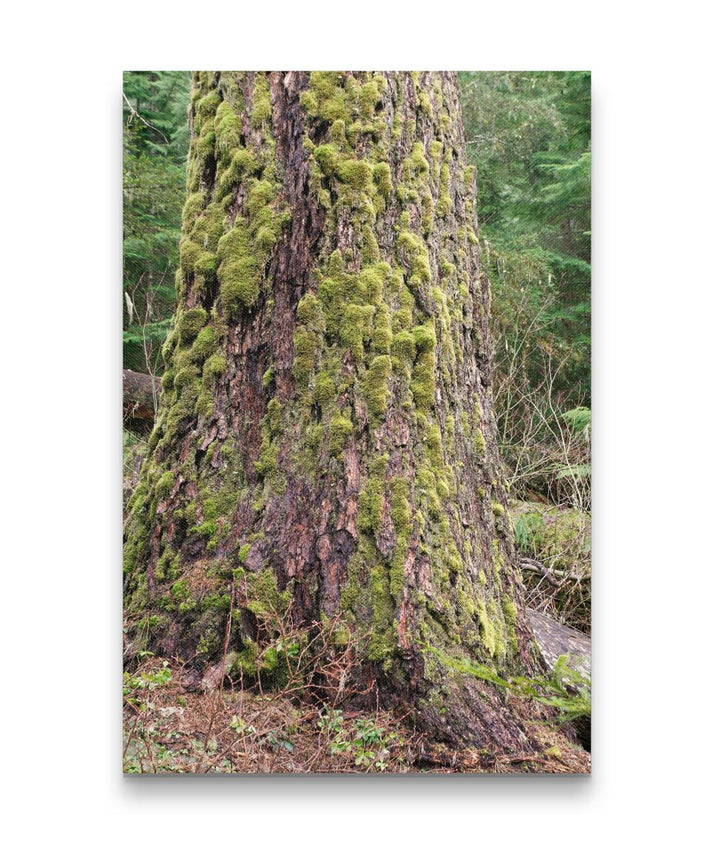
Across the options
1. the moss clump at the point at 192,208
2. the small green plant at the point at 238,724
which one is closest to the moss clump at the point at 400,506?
the small green plant at the point at 238,724

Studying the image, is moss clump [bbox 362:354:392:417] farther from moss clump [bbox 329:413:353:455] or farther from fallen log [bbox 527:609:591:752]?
fallen log [bbox 527:609:591:752]

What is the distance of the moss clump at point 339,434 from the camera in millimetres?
2164

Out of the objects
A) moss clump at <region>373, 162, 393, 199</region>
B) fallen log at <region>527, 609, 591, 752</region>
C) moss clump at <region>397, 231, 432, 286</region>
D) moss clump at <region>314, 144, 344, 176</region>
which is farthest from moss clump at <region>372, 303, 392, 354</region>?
fallen log at <region>527, 609, 591, 752</region>

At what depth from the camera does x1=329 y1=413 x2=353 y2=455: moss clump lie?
7.10 feet

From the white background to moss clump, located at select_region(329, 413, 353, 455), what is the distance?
0.88 m

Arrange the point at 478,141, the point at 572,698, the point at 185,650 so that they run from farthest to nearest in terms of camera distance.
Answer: the point at 478,141 < the point at 572,698 < the point at 185,650

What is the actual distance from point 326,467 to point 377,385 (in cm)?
A: 32

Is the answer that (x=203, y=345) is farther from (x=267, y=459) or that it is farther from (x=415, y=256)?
(x=415, y=256)

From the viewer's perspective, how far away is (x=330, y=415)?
2.18 metres

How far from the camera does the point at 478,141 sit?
2.96m
